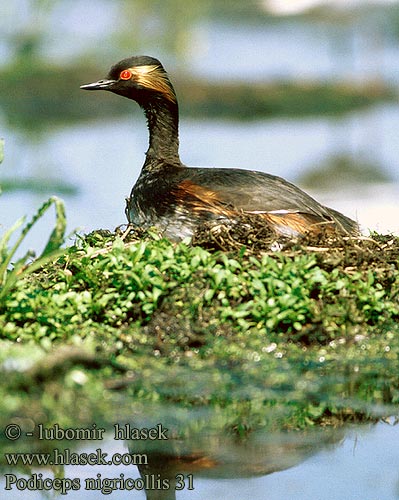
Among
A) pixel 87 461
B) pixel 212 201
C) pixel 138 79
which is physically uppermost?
pixel 138 79

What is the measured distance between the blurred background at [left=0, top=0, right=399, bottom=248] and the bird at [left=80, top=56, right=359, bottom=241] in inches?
78.5

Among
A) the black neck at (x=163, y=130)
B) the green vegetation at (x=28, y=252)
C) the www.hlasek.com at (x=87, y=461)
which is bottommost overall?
the www.hlasek.com at (x=87, y=461)

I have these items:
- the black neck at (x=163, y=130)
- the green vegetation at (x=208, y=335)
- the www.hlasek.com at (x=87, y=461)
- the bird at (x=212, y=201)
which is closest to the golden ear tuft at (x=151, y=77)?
the bird at (x=212, y=201)

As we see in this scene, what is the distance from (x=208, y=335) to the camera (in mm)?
6152

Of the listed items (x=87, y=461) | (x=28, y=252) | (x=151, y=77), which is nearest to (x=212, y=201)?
(x=151, y=77)

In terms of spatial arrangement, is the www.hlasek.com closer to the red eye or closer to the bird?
the bird

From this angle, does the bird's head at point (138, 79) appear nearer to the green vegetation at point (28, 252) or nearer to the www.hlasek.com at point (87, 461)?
the green vegetation at point (28, 252)

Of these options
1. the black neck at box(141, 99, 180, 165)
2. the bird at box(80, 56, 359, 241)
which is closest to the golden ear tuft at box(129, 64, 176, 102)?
the bird at box(80, 56, 359, 241)

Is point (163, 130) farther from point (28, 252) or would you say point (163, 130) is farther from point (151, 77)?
point (28, 252)

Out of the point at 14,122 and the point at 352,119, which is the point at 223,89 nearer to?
the point at 352,119

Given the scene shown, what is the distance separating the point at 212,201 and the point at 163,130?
1257mm

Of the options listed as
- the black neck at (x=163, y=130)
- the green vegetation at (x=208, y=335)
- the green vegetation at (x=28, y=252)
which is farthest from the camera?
the black neck at (x=163, y=130)

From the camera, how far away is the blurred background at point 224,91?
1338 centimetres

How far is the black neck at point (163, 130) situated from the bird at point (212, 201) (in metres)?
0.15
